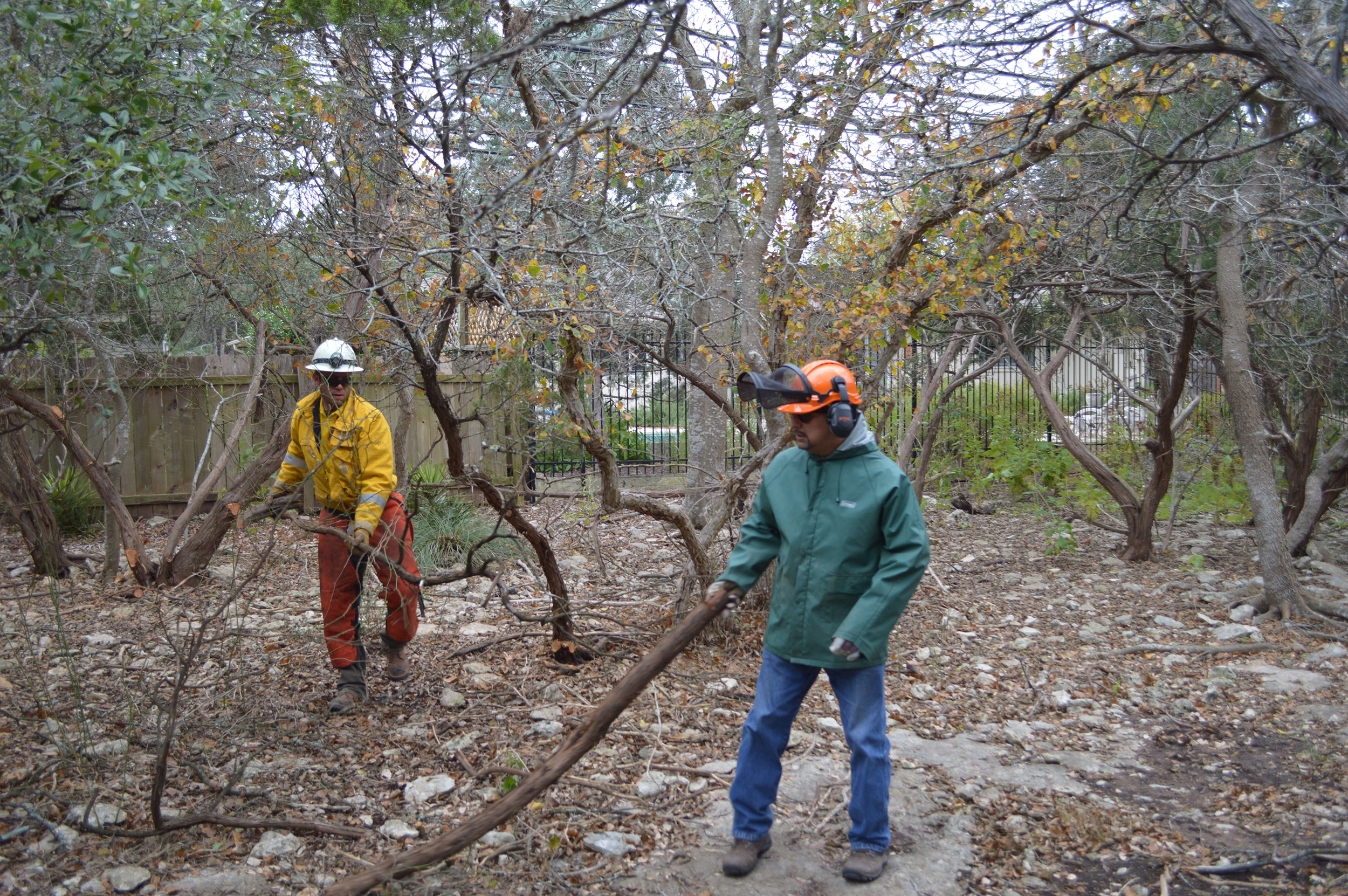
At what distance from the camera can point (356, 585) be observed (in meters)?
4.68

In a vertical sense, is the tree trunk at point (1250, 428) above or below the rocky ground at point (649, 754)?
above

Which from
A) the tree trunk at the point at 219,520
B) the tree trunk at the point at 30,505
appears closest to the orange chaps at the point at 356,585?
the tree trunk at the point at 219,520

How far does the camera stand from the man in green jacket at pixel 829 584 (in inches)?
126

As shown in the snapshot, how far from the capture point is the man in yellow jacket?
4555 millimetres

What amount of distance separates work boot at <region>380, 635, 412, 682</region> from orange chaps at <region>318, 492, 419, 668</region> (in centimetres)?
6

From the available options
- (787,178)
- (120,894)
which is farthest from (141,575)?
(787,178)

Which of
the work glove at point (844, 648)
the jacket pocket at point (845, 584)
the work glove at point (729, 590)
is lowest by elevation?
the work glove at point (844, 648)

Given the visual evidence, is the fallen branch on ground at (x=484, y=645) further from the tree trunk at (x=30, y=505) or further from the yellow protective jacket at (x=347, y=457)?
the tree trunk at (x=30, y=505)

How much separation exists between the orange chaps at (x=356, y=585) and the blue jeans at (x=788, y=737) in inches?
76.0

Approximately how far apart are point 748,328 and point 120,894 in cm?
400

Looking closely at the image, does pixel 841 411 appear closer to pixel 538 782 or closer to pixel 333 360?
pixel 538 782

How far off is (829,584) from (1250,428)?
479 cm

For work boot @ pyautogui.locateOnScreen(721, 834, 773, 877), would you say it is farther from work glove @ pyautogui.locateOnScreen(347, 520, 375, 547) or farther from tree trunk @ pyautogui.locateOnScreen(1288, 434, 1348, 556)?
tree trunk @ pyautogui.locateOnScreen(1288, 434, 1348, 556)

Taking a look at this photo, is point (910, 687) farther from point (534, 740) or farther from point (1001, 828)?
point (534, 740)
